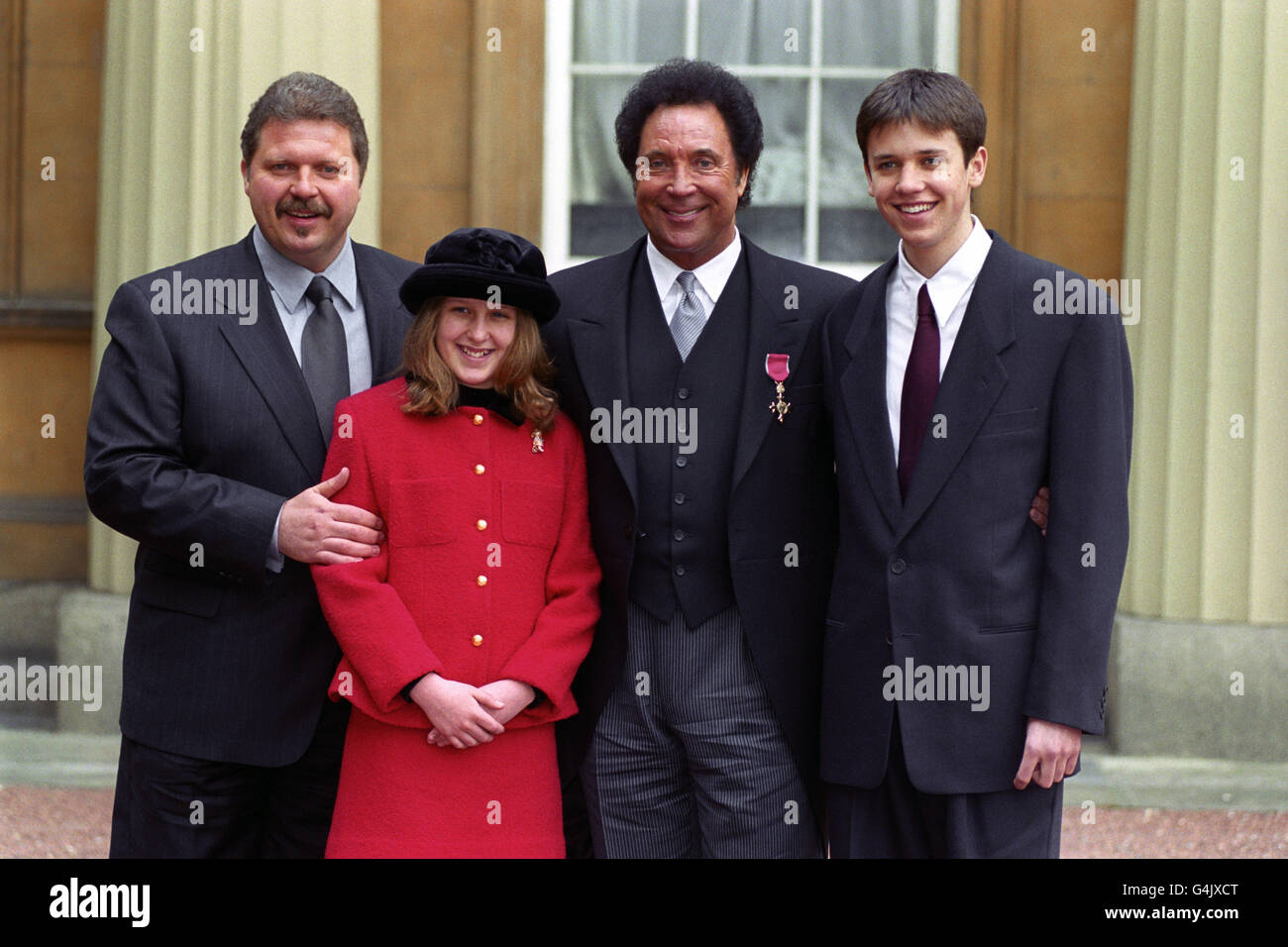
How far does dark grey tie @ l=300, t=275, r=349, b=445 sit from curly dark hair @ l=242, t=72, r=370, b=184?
0.32m

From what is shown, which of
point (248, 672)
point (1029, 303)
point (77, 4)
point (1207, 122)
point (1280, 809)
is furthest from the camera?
point (77, 4)

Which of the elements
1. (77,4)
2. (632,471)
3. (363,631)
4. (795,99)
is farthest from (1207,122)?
(77,4)

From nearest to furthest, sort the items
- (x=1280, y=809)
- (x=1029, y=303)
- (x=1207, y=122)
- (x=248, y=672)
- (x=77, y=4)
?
(x=1029, y=303), (x=248, y=672), (x=1280, y=809), (x=1207, y=122), (x=77, y=4)

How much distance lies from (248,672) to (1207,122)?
4616mm

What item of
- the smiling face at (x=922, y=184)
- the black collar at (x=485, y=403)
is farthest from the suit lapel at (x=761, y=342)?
the black collar at (x=485, y=403)

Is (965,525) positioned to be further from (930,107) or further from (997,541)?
(930,107)

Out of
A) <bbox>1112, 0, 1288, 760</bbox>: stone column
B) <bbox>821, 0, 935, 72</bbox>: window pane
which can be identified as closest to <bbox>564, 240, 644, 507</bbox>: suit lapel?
<bbox>1112, 0, 1288, 760</bbox>: stone column

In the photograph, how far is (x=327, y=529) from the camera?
2756mm

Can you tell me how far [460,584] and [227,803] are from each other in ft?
2.41

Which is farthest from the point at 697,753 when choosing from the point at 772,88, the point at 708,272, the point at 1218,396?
the point at 772,88

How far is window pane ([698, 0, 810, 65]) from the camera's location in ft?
21.2

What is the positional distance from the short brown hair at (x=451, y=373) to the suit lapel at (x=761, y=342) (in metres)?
0.41

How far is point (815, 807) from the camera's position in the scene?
294 cm

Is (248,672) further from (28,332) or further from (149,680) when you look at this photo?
(28,332)
